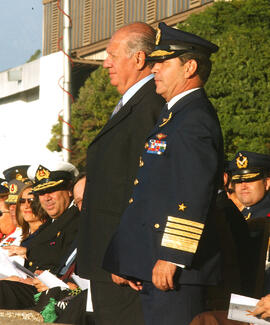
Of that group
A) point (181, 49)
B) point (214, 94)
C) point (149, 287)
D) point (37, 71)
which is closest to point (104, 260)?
point (149, 287)

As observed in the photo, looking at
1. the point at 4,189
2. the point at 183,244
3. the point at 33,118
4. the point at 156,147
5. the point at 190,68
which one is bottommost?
the point at 33,118

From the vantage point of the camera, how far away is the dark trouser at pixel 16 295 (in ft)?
22.0

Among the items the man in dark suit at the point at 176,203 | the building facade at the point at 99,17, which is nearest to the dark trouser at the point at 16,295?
A: the man in dark suit at the point at 176,203

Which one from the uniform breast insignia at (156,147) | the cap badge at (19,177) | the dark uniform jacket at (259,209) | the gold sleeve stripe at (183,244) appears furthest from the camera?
the cap badge at (19,177)

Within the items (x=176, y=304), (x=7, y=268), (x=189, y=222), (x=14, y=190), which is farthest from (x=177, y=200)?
(x=14, y=190)

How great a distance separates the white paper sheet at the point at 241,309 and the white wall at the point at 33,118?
25.3 m

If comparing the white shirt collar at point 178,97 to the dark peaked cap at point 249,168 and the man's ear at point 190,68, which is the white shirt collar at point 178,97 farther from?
the dark peaked cap at point 249,168

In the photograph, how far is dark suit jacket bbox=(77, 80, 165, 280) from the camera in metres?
4.48

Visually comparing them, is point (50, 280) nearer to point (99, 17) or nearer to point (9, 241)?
point (9, 241)

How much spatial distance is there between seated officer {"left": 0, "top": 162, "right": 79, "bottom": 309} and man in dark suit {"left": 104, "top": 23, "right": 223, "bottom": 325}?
2.82 m

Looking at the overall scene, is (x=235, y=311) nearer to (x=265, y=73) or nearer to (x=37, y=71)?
(x=265, y=73)

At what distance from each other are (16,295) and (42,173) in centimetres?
147

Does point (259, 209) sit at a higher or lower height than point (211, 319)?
lower

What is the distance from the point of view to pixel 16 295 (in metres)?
6.77
